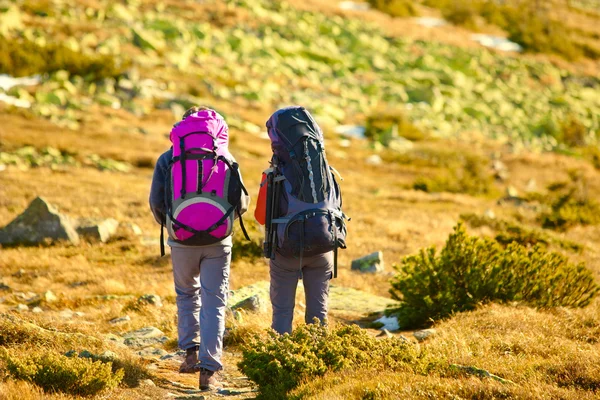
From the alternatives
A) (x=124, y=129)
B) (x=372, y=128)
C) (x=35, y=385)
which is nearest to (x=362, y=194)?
(x=124, y=129)

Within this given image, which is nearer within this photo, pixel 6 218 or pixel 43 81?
pixel 6 218

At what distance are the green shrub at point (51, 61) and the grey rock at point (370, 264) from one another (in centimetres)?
2130

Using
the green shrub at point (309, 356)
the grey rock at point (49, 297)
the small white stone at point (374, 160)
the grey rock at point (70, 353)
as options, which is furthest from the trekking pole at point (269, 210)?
the small white stone at point (374, 160)

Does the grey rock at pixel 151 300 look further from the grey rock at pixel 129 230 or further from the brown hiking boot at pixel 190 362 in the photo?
the grey rock at pixel 129 230

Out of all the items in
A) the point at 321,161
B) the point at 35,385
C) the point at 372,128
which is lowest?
the point at 372,128

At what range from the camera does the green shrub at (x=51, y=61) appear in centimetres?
2920

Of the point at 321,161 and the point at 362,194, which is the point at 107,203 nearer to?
the point at 362,194

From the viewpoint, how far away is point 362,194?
800 inches

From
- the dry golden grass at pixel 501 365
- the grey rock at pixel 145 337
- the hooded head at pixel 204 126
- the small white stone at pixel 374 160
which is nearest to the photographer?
the dry golden grass at pixel 501 365

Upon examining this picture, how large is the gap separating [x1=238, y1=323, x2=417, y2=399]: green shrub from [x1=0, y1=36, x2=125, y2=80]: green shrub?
26.4 metres

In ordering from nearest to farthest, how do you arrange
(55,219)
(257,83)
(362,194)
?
(55,219)
(362,194)
(257,83)

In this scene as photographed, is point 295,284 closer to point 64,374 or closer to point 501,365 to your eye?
point 501,365

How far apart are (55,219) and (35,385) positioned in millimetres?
7830

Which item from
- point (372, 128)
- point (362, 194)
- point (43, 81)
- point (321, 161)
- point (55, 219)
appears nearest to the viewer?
point (321, 161)
